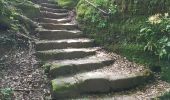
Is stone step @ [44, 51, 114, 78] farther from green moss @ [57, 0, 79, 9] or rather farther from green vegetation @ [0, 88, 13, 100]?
green moss @ [57, 0, 79, 9]

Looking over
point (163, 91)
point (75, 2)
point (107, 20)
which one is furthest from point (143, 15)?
point (75, 2)

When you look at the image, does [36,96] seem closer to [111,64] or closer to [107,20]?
[111,64]

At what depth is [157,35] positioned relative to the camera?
7.21 m

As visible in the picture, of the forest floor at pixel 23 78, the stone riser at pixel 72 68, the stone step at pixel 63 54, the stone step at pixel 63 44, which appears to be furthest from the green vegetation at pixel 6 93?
the stone step at pixel 63 44

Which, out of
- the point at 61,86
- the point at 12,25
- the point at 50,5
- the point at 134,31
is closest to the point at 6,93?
the point at 61,86

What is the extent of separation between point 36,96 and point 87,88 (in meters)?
1.26

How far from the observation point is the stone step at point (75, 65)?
7137mm

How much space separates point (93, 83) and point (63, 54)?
1720mm

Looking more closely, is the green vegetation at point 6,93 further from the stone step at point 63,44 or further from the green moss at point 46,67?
the stone step at point 63,44

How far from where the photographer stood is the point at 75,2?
12.6 meters

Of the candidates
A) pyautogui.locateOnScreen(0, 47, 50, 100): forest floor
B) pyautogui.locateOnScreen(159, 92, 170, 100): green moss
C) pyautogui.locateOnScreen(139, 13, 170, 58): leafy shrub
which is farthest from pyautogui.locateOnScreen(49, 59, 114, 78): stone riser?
pyautogui.locateOnScreen(159, 92, 170, 100): green moss

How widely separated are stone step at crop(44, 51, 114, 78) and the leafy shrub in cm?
128

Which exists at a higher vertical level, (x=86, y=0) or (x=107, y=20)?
(x=86, y=0)

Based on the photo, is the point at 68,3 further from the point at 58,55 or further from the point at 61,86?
the point at 61,86
